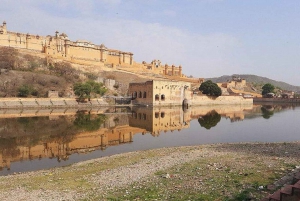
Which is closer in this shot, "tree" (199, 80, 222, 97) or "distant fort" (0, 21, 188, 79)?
"distant fort" (0, 21, 188, 79)

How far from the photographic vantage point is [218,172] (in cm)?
802

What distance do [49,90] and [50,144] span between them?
2818cm

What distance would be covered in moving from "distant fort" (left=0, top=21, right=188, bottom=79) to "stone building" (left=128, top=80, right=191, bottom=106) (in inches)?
603

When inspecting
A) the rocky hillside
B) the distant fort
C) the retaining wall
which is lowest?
the retaining wall

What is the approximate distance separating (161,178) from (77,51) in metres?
53.9

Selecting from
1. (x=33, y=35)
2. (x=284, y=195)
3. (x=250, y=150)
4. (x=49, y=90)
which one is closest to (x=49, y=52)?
(x=33, y=35)

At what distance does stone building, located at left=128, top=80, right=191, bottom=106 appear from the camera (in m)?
44.5

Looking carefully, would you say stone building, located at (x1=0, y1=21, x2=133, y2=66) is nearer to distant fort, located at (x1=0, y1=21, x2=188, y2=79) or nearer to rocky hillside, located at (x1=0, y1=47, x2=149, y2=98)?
distant fort, located at (x1=0, y1=21, x2=188, y2=79)

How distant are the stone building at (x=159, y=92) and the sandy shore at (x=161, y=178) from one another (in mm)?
33599

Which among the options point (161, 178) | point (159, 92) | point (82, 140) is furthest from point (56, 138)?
point (159, 92)

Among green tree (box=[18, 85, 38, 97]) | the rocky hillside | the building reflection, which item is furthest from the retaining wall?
the building reflection

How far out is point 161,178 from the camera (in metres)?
7.72

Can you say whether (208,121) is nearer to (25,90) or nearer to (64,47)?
(25,90)

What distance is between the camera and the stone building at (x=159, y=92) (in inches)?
1752
